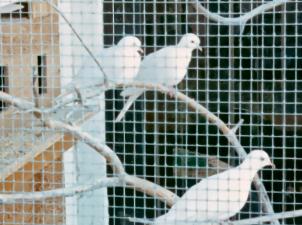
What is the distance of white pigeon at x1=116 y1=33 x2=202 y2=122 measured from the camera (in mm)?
1175

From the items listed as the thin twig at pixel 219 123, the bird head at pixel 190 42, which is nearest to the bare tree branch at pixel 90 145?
the thin twig at pixel 219 123

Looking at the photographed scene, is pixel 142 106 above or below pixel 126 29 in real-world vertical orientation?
below

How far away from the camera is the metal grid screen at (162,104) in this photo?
1.11 metres

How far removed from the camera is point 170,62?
119 cm

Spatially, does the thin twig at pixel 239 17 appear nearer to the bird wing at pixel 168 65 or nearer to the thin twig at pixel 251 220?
the bird wing at pixel 168 65

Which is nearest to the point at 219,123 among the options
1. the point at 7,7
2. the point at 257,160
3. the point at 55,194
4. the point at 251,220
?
the point at 257,160

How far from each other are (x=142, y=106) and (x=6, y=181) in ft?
1.04

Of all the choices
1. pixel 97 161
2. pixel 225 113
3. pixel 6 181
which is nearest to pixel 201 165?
pixel 225 113

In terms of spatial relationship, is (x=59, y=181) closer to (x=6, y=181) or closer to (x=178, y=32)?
(x=6, y=181)

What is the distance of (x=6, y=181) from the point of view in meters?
1.15

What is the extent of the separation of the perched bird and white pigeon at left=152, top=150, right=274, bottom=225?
0.22 metres

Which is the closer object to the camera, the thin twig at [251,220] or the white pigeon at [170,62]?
the thin twig at [251,220]

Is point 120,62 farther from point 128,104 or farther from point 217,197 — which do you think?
point 217,197

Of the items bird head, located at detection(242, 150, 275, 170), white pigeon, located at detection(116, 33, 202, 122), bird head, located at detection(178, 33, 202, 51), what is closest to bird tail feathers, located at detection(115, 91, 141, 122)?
white pigeon, located at detection(116, 33, 202, 122)
